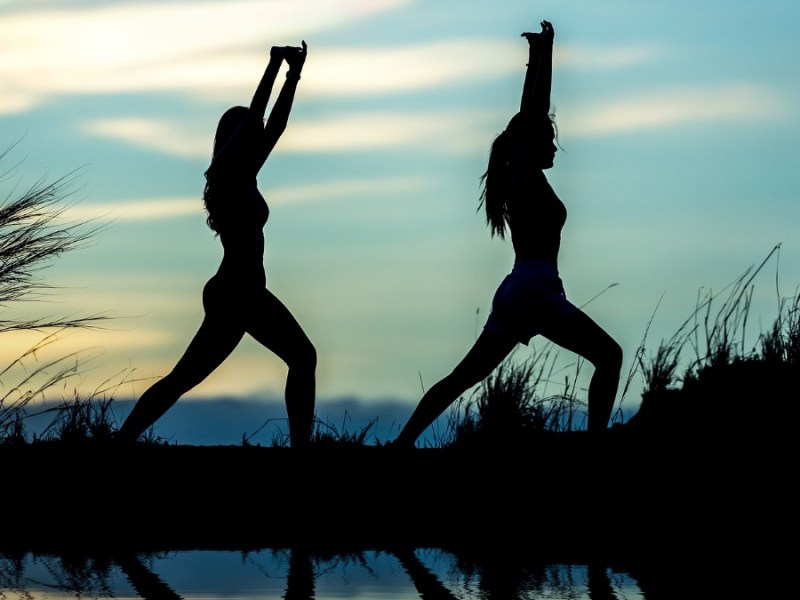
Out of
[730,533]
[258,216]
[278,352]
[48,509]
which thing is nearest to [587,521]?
[730,533]

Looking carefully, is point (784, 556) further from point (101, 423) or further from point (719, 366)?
point (101, 423)

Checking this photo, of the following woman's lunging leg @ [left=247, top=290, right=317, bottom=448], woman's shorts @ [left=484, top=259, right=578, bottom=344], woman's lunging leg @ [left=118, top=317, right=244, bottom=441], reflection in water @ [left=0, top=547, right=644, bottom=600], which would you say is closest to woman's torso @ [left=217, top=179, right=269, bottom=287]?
woman's lunging leg @ [left=247, top=290, right=317, bottom=448]

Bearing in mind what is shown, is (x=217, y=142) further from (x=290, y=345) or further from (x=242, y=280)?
(x=290, y=345)

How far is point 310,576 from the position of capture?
547cm

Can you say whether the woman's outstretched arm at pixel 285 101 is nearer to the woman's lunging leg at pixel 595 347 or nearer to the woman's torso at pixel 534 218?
the woman's torso at pixel 534 218

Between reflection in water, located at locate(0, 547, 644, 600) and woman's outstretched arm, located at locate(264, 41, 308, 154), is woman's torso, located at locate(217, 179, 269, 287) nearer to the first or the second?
woman's outstretched arm, located at locate(264, 41, 308, 154)

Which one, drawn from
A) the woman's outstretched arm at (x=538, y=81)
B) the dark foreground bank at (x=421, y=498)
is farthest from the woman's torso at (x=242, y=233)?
the woman's outstretched arm at (x=538, y=81)

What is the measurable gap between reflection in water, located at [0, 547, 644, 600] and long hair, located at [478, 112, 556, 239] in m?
1.99

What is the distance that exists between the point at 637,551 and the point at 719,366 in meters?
3.05

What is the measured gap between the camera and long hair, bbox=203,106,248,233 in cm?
746

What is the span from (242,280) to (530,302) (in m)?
1.50

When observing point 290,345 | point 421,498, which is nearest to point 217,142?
point 290,345

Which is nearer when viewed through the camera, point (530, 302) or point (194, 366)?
point (530, 302)

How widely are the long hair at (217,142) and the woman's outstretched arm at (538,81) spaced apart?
4.88ft
